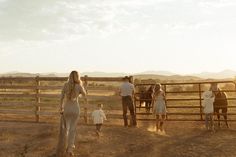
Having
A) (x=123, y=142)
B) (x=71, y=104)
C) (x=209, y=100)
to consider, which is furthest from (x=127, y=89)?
(x=71, y=104)

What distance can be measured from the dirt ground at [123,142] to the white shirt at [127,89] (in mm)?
1467

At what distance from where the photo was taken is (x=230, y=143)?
1237cm

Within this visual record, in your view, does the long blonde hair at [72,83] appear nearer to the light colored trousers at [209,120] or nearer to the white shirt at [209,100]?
the white shirt at [209,100]

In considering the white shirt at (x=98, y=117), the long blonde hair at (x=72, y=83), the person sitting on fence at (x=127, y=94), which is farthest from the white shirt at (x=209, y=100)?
the long blonde hair at (x=72, y=83)

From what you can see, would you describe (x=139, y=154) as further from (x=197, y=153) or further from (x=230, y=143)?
(x=230, y=143)

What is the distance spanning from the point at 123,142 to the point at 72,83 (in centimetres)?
328

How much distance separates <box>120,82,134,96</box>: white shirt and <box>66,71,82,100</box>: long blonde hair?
18.0 ft

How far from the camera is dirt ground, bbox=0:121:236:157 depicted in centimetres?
1116

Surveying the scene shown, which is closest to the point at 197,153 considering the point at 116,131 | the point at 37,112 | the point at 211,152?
the point at 211,152

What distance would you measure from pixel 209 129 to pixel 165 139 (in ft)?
8.67

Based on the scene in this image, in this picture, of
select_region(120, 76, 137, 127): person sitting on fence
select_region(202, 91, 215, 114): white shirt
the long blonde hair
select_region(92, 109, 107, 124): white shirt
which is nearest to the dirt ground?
select_region(92, 109, 107, 124): white shirt

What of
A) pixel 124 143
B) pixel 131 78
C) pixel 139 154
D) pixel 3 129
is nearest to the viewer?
pixel 139 154

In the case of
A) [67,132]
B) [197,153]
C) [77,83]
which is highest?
[77,83]

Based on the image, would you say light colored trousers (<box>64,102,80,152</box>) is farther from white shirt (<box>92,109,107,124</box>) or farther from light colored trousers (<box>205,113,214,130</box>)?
light colored trousers (<box>205,113,214,130</box>)
